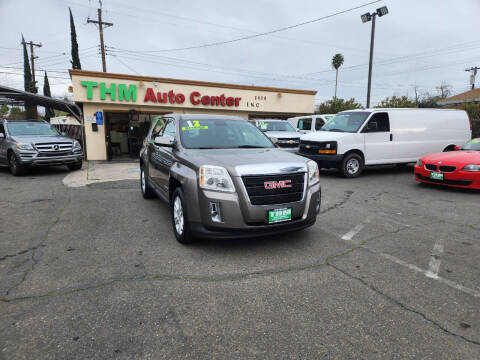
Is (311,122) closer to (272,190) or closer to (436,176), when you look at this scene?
(436,176)

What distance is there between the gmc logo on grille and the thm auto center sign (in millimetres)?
14804

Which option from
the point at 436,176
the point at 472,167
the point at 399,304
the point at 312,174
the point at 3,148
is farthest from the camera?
the point at 3,148

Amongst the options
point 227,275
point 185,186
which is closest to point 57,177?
point 185,186

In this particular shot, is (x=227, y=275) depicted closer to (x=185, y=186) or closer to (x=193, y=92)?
(x=185, y=186)

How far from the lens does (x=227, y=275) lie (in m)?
3.25

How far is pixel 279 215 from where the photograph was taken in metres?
3.70

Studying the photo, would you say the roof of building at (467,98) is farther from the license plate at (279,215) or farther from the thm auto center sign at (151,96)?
the license plate at (279,215)

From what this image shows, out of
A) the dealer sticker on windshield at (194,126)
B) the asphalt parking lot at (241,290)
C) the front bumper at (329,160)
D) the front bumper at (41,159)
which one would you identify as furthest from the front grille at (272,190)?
the front bumper at (41,159)

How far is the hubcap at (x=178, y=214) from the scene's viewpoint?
160 inches

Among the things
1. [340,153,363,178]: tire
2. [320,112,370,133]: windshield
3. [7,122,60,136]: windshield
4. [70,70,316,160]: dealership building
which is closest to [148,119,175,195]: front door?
[340,153,363,178]: tire

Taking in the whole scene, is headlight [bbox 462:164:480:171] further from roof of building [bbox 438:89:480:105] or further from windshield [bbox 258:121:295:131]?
roof of building [bbox 438:89:480:105]

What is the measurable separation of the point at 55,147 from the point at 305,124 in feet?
35.4

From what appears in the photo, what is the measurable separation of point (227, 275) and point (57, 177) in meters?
8.58

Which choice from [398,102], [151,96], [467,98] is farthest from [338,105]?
[151,96]
